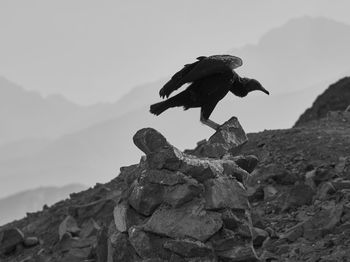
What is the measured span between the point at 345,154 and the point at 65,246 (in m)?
9.35

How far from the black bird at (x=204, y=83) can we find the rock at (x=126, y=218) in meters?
1.90

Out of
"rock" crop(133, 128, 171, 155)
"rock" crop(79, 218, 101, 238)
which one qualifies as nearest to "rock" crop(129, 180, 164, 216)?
"rock" crop(133, 128, 171, 155)

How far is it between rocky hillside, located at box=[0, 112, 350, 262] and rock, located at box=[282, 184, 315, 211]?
3 cm

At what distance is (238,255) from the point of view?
11.0 m

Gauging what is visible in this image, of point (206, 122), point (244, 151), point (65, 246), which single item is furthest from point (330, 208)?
point (65, 246)

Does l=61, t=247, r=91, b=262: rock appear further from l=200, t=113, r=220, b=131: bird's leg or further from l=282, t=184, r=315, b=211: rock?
l=200, t=113, r=220, b=131: bird's leg

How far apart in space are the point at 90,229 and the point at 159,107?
32.1ft

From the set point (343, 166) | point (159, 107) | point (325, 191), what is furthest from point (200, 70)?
point (343, 166)

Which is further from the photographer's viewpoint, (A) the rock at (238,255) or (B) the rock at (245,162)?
(B) the rock at (245,162)

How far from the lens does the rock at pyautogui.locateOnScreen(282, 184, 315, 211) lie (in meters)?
16.0

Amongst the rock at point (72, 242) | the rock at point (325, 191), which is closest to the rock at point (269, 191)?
the rock at point (325, 191)

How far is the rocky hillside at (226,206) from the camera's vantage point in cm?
1102

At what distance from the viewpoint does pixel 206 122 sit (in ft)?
41.4

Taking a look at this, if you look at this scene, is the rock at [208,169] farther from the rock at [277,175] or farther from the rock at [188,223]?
the rock at [277,175]
